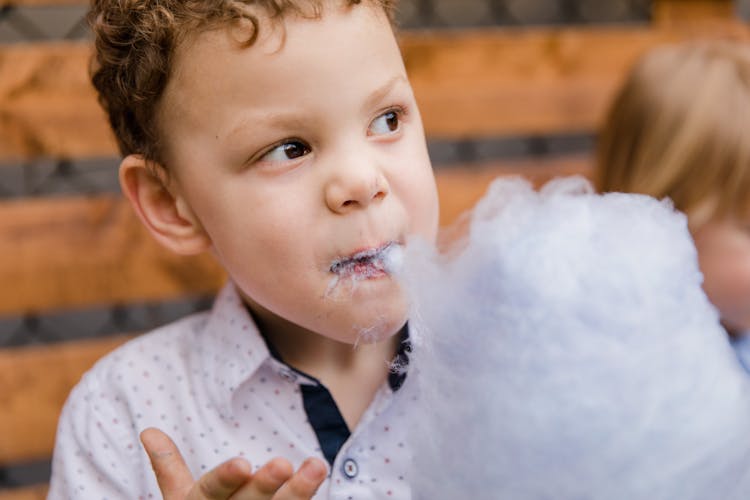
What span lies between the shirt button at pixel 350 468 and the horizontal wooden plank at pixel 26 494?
0.72 metres

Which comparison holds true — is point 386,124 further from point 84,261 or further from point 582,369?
point 84,261

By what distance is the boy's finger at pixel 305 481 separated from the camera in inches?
28.3

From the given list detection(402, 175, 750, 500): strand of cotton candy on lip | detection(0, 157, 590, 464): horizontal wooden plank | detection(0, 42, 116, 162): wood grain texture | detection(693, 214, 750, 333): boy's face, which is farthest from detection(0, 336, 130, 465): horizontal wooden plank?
detection(693, 214, 750, 333): boy's face

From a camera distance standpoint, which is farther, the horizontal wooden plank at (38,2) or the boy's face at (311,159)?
the horizontal wooden plank at (38,2)

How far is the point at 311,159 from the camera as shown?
89 cm

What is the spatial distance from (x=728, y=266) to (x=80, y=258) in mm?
1070

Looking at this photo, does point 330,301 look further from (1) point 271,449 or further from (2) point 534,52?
(2) point 534,52

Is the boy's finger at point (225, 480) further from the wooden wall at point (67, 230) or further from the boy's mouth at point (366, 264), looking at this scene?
the wooden wall at point (67, 230)

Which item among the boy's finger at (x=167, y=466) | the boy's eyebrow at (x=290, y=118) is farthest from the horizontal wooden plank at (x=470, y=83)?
the boy's finger at (x=167, y=466)

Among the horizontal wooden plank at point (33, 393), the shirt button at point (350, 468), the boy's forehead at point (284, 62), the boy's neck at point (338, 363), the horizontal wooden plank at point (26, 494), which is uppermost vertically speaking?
the boy's forehead at point (284, 62)

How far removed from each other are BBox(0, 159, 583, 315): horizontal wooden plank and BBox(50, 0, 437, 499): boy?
361 mm

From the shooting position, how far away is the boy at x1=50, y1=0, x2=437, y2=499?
87cm

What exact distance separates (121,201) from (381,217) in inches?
29.0

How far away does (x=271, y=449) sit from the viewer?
1038mm
